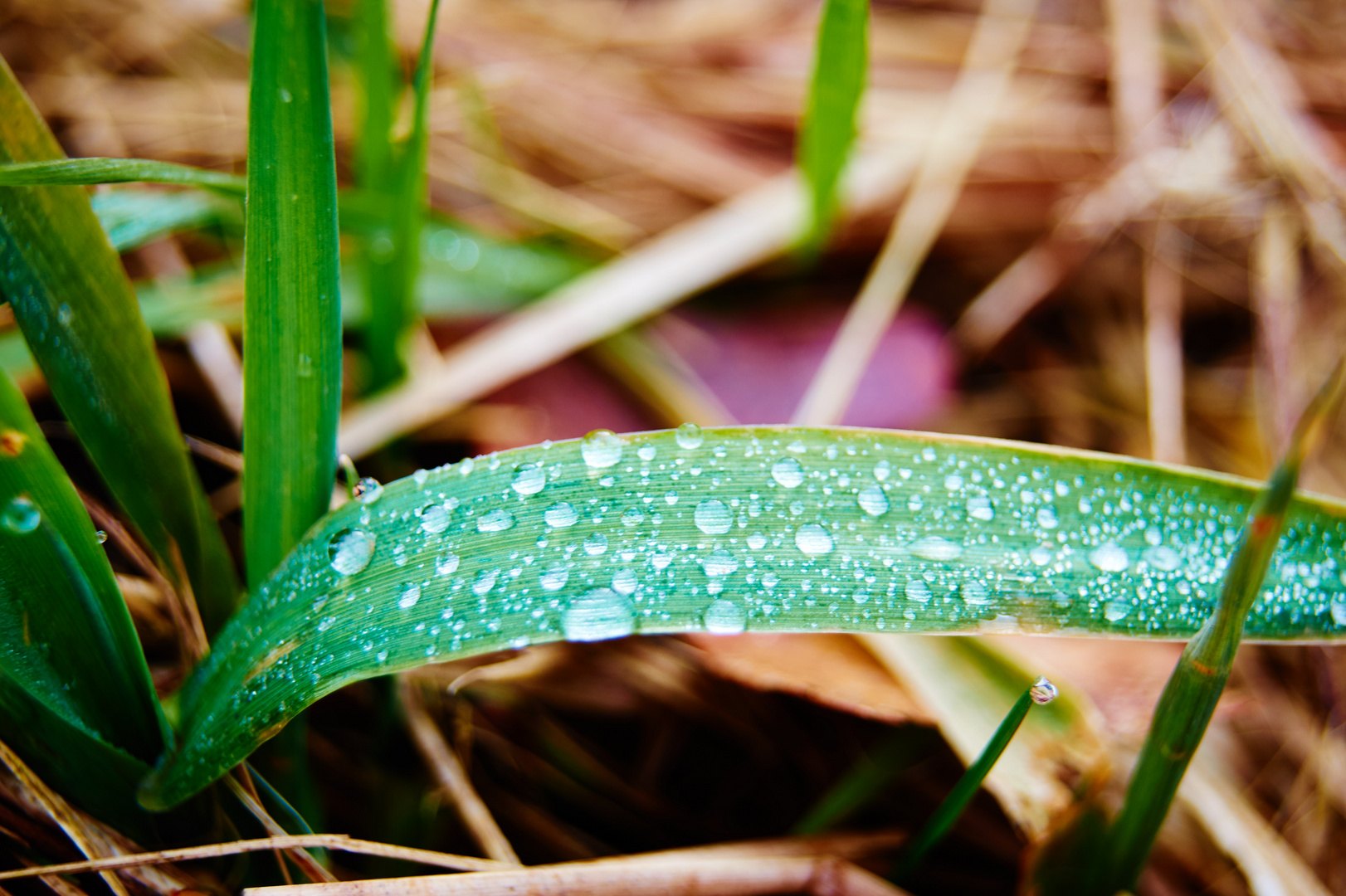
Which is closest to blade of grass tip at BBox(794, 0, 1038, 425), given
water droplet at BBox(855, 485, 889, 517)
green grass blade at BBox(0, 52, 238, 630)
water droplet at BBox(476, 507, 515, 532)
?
water droplet at BBox(855, 485, 889, 517)

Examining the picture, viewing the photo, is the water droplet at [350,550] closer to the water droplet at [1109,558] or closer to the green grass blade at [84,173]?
the green grass blade at [84,173]

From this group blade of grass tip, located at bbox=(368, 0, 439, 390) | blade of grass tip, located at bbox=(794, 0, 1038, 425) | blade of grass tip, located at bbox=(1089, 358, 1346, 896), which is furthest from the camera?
blade of grass tip, located at bbox=(794, 0, 1038, 425)

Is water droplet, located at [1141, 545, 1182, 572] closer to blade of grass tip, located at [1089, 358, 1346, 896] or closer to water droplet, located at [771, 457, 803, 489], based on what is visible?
blade of grass tip, located at [1089, 358, 1346, 896]

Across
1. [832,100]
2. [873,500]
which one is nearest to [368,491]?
[873,500]

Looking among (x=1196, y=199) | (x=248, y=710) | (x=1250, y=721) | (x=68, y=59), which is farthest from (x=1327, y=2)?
(x=68, y=59)

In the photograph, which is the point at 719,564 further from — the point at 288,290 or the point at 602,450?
the point at 288,290

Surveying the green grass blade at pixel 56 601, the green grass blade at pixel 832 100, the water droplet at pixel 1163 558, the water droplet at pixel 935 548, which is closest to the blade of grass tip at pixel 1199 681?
the water droplet at pixel 1163 558
